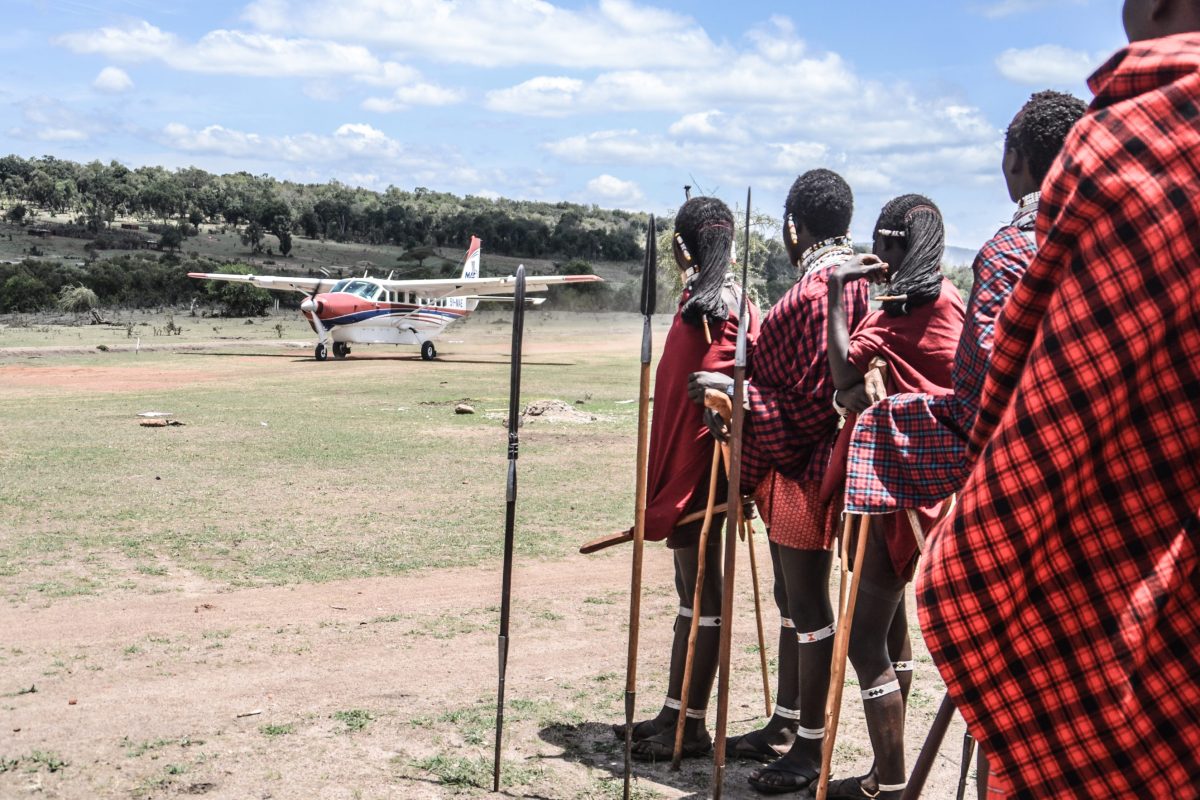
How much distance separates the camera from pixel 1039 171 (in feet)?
9.75

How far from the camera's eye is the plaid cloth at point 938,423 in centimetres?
246

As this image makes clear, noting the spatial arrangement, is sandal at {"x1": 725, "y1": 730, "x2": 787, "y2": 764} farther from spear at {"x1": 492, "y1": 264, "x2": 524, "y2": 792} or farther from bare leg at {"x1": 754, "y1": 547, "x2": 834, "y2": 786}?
spear at {"x1": 492, "y1": 264, "x2": 524, "y2": 792}

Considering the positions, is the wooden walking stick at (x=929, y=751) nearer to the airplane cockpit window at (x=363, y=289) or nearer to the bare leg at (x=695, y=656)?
the bare leg at (x=695, y=656)

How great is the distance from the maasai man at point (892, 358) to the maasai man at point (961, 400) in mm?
354

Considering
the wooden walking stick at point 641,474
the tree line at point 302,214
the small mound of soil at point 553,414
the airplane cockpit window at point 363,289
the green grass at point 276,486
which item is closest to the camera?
the wooden walking stick at point 641,474

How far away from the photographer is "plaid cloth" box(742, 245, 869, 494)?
4.01m

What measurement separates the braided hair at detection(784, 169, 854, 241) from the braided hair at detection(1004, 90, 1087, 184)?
1207 millimetres

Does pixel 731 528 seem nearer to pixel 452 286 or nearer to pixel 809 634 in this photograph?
pixel 809 634

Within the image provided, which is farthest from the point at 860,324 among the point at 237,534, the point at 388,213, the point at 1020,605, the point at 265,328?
the point at 388,213

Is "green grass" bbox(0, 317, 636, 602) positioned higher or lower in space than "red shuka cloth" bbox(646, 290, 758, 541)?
lower

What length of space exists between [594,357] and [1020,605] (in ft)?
119

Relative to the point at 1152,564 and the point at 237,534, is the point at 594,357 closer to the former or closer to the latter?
the point at 237,534

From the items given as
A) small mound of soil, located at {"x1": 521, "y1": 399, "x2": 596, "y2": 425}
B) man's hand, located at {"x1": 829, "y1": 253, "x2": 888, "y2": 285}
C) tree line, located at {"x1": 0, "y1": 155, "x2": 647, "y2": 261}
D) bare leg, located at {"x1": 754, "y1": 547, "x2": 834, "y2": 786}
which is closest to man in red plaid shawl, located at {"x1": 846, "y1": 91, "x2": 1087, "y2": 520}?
man's hand, located at {"x1": 829, "y1": 253, "x2": 888, "y2": 285}

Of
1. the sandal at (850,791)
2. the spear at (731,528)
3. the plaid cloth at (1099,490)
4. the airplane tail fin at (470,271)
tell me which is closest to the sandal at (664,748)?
the sandal at (850,791)
